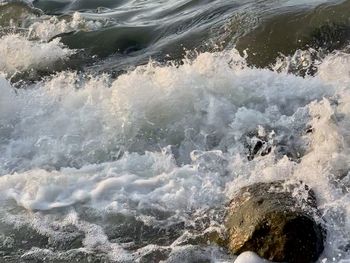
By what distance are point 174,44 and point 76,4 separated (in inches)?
173

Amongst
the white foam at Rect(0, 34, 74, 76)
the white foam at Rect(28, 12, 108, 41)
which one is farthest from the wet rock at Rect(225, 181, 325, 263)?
the white foam at Rect(28, 12, 108, 41)

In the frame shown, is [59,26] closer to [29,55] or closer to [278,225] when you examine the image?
[29,55]

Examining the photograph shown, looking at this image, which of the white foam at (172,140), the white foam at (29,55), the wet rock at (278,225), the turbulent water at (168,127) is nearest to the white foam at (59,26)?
the turbulent water at (168,127)

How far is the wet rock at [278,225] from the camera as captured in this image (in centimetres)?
462

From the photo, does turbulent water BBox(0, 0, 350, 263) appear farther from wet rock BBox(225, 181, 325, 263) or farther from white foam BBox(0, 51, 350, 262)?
wet rock BBox(225, 181, 325, 263)

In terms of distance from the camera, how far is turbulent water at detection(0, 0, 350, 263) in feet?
17.4

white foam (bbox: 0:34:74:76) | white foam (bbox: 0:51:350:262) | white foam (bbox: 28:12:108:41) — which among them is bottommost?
white foam (bbox: 0:51:350:262)

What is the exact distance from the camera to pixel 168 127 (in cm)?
700

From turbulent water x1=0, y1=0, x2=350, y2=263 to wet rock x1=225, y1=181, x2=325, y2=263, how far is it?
0.13m

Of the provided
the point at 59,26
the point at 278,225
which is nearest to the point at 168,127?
the point at 278,225

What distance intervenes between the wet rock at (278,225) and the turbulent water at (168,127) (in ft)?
0.41

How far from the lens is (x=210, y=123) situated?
6883mm

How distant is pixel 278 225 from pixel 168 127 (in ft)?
8.55

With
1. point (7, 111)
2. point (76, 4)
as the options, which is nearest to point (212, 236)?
point (7, 111)
